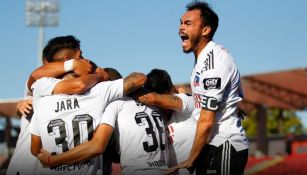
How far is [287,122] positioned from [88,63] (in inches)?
2713

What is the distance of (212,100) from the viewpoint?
15.0ft

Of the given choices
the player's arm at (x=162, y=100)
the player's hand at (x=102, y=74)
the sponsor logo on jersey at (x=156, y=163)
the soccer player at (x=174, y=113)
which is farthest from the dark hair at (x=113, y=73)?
the sponsor logo on jersey at (x=156, y=163)

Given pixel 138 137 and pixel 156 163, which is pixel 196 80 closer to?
pixel 138 137

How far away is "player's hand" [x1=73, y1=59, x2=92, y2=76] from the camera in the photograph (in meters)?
5.17

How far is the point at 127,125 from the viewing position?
5.17 m

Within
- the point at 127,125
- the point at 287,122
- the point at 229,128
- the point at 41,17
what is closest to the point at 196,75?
the point at 229,128

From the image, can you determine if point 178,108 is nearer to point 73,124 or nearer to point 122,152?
point 122,152

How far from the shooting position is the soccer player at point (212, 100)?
15.1 feet

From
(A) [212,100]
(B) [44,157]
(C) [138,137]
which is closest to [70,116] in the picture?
(B) [44,157]

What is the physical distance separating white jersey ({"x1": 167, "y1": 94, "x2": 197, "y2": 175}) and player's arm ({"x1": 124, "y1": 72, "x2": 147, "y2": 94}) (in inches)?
21.0

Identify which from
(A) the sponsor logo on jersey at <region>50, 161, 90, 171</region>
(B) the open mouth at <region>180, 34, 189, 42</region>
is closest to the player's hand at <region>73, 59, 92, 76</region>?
(A) the sponsor logo on jersey at <region>50, 161, 90, 171</region>

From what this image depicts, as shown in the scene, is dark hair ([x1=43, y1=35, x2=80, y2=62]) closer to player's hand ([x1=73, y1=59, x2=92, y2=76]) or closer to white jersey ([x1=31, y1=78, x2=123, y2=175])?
player's hand ([x1=73, y1=59, x2=92, y2=76])

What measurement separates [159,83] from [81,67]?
73cm

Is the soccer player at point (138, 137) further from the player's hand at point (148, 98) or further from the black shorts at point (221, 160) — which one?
the black shorts at point (221, 160)
